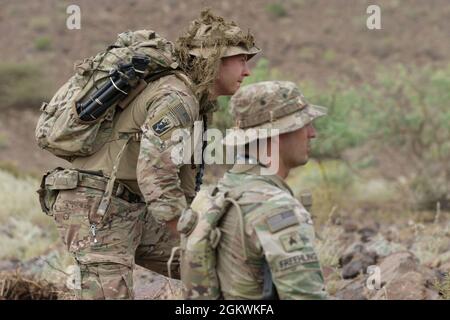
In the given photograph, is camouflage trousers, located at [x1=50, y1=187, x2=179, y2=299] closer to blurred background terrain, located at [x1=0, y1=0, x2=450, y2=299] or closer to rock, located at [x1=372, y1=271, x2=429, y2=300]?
blurred background terrain, located at [x1=0, y1=0, x2=450, y2=299]

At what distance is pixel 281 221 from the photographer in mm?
4758

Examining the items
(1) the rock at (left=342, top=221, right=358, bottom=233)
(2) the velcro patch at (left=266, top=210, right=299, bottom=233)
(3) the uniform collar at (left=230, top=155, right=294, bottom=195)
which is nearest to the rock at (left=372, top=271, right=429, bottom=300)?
(3) the uniform collar at (left=230, top=155, right=294, bottom=195)

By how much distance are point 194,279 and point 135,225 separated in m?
1.47

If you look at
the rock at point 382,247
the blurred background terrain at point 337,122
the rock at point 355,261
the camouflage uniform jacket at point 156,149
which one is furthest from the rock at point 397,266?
the camouflage uniform jacket at point 156,149

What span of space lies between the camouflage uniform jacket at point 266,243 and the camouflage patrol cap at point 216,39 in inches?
56.0

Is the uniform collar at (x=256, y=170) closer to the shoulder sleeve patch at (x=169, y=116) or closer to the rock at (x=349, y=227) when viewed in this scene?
the shoulder sleeve patch at (x=169, y=116)

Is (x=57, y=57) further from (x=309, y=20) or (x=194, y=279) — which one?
(x=194, y=279)

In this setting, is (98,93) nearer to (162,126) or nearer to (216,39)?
(162,126)

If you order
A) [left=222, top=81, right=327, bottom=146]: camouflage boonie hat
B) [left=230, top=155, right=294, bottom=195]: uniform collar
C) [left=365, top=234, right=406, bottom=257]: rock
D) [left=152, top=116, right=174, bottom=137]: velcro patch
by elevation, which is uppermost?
[left=222, top=81, right=327, bottom=146]: camouflage boonie hat

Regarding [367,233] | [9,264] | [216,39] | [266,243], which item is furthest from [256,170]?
[367,233]

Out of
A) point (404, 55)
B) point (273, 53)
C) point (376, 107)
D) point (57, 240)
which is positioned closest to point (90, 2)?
point (273, 53)

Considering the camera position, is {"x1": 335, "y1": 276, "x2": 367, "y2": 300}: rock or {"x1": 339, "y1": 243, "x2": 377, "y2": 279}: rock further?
{"x1": 339, "y1": 243, "x2": 377, "y2": 279}: rock

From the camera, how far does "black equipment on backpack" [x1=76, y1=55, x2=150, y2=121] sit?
6152 mm

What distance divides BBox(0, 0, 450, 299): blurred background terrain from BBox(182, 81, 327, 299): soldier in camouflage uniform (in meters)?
1.93
